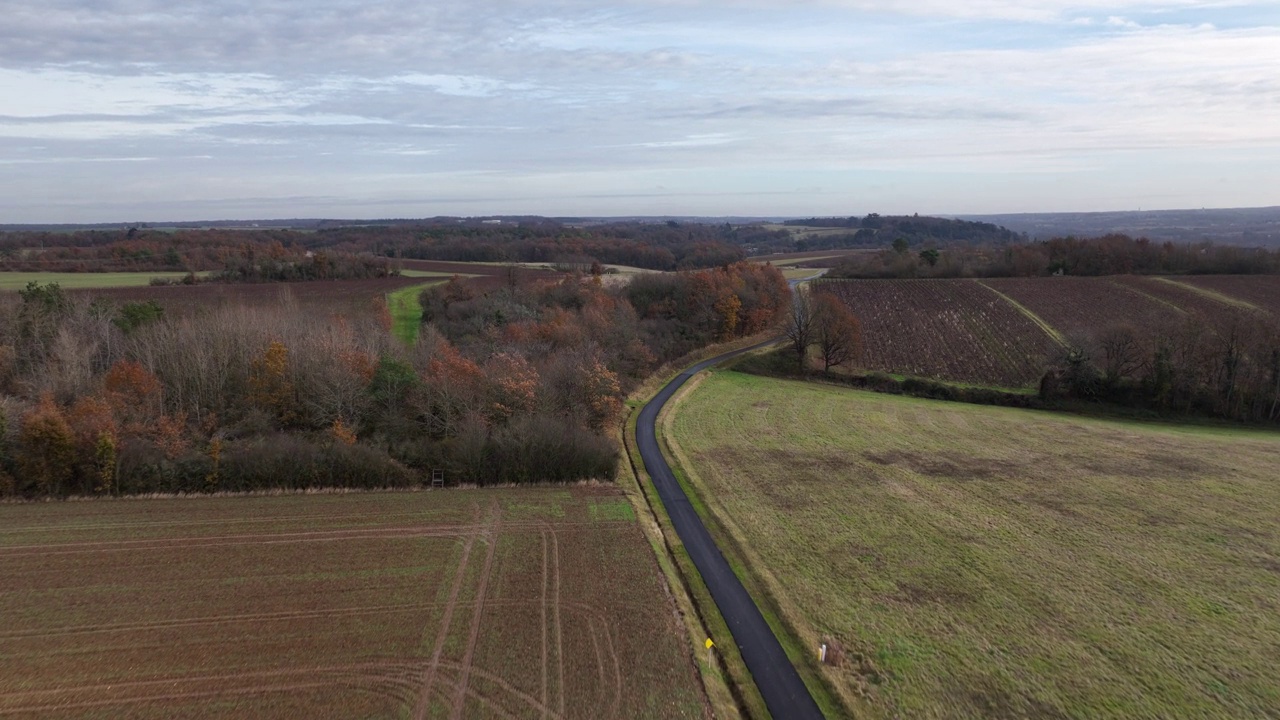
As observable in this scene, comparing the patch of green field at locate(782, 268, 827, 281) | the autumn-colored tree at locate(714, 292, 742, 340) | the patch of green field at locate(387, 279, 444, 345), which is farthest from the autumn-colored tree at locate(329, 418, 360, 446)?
the patch of green field at locate(782, 268, 827, 281)

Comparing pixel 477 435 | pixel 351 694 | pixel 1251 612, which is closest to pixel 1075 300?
pixel 1251 612

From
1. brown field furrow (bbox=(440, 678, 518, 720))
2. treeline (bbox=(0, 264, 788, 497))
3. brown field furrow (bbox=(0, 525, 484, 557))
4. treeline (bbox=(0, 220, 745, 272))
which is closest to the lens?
brown field furrow (bbox=(440, 678, 518, 720))

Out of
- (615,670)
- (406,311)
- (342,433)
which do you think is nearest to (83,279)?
(406,311)

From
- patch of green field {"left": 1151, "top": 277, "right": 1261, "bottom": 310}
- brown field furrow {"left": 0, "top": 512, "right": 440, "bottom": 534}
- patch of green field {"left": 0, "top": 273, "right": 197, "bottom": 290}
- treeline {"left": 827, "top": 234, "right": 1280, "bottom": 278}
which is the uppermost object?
treeline {"left": 827, "top": 234, "right": 1280, "bottom": 278}

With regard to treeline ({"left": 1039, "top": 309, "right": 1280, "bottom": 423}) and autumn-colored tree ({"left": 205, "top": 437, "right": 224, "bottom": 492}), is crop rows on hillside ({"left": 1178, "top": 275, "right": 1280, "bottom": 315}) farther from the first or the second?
autumn-colored tree ({"left": 205, "top": 437, "right": 224, "bottom": 492})

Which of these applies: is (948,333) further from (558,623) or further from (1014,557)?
(558,623)

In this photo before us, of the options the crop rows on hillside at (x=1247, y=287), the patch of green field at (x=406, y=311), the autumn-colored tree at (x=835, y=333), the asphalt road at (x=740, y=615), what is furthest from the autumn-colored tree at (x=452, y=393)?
the crop rows on hillside at (x=1247, y=287)
